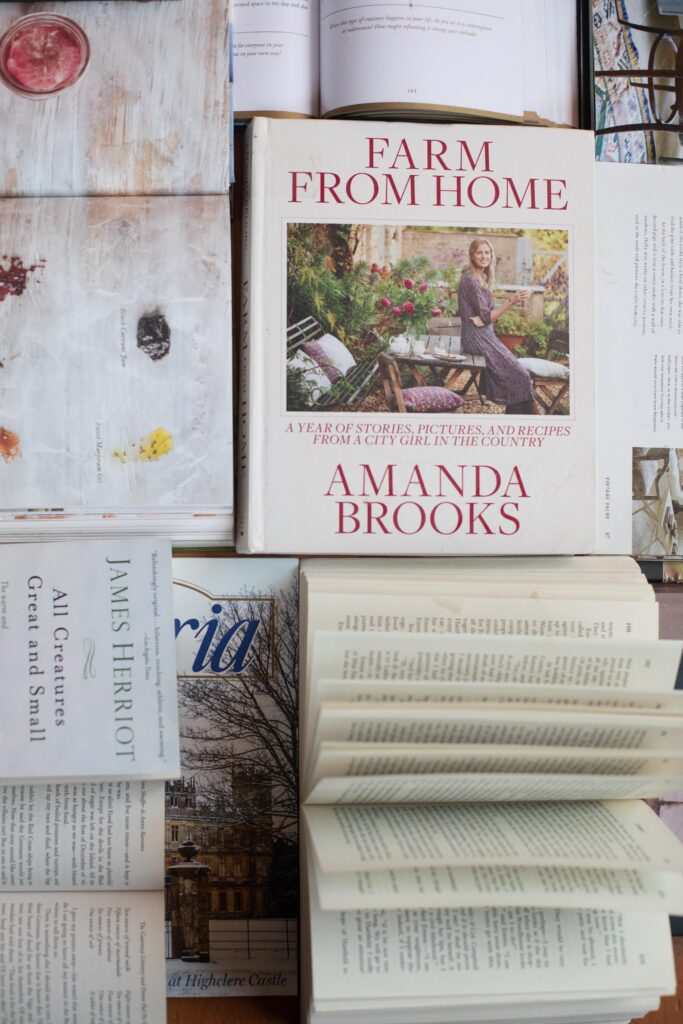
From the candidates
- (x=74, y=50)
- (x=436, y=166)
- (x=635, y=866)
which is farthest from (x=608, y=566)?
(x=74, y=50)

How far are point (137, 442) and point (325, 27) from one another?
0.34 metres

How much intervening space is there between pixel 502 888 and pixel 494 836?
31mm

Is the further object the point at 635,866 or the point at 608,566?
the point at 608,566

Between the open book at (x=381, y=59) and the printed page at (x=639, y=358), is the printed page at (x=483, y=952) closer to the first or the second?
the printed page at (x=639, y=358)

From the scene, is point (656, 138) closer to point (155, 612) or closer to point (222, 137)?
point (222, 137)

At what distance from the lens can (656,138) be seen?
70 cm

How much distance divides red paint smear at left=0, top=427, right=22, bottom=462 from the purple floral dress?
329 millimetres

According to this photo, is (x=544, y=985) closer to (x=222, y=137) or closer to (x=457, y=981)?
(x=457, y=981)

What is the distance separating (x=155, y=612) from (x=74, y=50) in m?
0.40

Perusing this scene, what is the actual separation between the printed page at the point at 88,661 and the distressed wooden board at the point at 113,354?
0.15 feet

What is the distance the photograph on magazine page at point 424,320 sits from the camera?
66 cm

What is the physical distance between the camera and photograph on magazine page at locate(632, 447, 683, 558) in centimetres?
70

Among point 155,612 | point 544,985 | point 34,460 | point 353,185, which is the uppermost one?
point 353,185

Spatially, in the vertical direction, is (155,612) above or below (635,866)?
above
